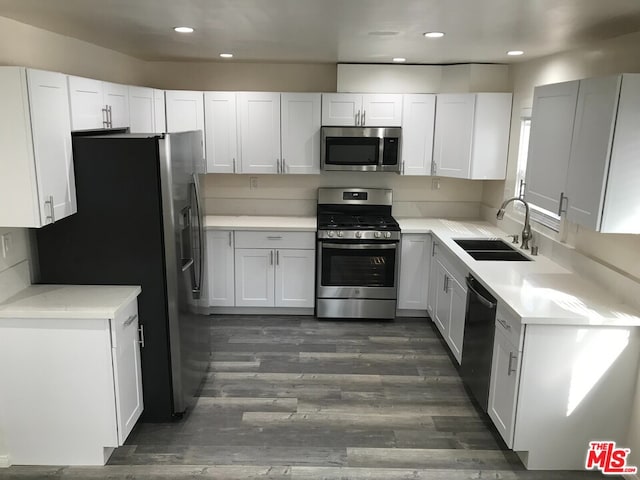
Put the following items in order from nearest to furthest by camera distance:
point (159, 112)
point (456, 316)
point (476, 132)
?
point (456, 316) < point (476, 132) < point (159, 112)

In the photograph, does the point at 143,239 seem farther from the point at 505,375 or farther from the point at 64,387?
the point at 505,375

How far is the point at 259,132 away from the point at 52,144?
2507mm

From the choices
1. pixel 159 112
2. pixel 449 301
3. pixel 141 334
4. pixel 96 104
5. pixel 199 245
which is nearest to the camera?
pixel 141 334

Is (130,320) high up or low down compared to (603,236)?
down

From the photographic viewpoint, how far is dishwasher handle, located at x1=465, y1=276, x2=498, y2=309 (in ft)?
10.2

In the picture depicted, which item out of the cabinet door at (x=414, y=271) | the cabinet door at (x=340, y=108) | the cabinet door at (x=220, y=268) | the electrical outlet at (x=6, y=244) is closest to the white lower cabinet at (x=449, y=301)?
the cabinet door at (x=414, y=271)

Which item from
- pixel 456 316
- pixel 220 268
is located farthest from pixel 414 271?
pixel 220 268

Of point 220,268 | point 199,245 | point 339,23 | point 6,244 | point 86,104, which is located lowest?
point 220,268

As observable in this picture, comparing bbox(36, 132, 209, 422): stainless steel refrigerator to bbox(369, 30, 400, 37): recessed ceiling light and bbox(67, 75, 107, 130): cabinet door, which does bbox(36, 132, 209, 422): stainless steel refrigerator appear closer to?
bbox(67, 75, 107, 130): cabinet door

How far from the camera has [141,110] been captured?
430 centimetres

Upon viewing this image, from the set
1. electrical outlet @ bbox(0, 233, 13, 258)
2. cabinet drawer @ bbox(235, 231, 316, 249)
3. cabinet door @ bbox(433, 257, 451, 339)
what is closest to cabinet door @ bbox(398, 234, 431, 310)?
cabinet door @ bbox(433, 257, 451, 339)

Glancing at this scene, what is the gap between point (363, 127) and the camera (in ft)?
15.9

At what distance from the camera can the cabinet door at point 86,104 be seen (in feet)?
9.55

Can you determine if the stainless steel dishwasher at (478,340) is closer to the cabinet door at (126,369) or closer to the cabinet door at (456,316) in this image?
the cabinet door at (456,316)
